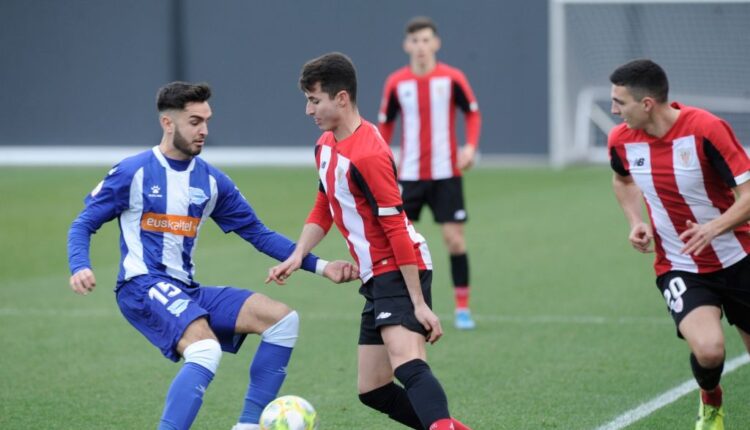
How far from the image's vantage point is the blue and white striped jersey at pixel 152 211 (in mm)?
5383

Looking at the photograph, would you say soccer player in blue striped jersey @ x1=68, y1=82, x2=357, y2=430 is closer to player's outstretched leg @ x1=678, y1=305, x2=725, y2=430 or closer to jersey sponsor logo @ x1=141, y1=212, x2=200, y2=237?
jersey sponsor logo @ x1=141, y1=212, x2=200, y2=237

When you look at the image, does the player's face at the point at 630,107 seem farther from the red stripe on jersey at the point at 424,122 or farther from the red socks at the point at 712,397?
the red stripe on jersey at the point at 424,122

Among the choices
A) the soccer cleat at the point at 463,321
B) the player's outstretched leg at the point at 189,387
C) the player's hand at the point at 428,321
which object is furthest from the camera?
the soccer cleat at the point at 463,321

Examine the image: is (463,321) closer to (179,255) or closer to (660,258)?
(660,258)

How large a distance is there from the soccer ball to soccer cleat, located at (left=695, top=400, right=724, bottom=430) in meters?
1.89

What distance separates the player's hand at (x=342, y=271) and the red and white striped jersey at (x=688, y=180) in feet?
4.99

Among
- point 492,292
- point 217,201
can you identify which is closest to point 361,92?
point 492,292

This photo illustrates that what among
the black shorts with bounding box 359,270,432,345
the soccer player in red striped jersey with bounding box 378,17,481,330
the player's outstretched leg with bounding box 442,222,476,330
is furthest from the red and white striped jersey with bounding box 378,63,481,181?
the black shorts with bounding box 359,270,432,345

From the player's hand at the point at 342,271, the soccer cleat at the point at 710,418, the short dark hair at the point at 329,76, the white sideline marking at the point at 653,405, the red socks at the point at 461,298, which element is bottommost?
the red socks at the point at 461,298

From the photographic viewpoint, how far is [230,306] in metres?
5.51

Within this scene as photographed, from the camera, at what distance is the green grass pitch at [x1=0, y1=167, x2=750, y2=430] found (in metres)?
6.35

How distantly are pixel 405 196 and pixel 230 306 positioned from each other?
4118 millimetres

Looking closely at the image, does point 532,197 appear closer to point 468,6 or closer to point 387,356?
point 468,6

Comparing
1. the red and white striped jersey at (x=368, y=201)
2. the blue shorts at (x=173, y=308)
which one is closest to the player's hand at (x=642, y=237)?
the red and white striped jersey at (x=368, y=201)
